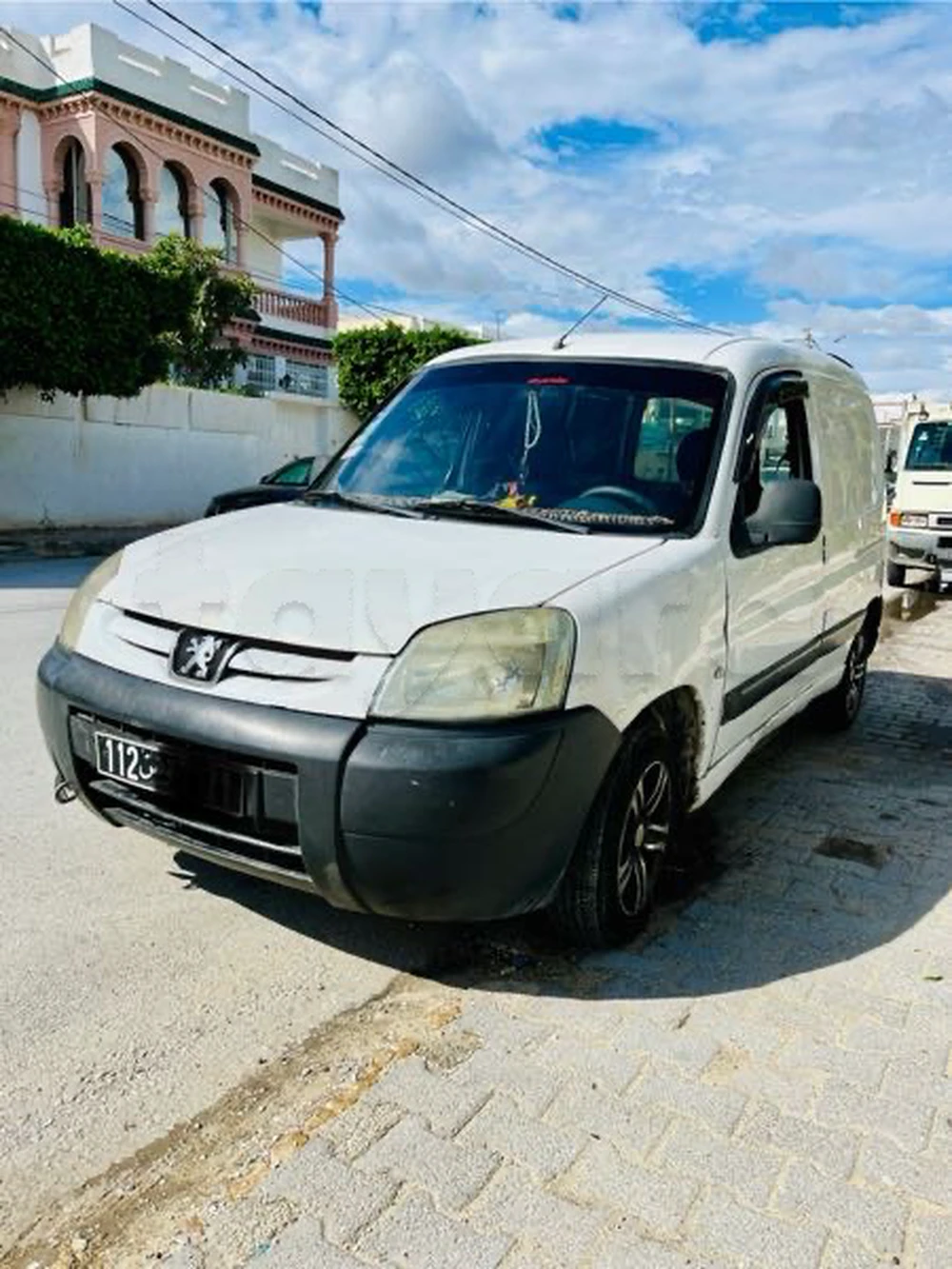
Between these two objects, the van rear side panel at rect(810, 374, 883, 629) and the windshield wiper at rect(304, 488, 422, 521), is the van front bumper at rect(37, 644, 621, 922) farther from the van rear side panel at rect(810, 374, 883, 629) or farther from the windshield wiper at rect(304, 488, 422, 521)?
the van rear side panel at rect(810, 374, 883, 629)

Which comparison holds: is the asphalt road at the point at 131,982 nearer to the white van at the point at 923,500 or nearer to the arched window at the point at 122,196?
the white van at the point at 923,500

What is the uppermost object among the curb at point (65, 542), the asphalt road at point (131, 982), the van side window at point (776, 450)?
the van side window at point (776, 450)

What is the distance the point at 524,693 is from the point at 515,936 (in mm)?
1029

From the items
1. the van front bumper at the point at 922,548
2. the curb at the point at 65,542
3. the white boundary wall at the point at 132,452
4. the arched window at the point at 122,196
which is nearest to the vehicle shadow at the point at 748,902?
the van front bumper at the point at 922,548

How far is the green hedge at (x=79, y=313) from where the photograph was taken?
45.9 feet

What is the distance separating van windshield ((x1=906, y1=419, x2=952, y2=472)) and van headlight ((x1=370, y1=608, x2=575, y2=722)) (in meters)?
11.3

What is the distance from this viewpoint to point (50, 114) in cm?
2311

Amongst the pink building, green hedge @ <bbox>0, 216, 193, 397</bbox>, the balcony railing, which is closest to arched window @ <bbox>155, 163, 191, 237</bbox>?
the pink building

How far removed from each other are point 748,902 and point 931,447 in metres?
10.7

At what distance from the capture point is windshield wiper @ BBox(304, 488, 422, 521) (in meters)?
3.56

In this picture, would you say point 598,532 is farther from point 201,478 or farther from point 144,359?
point 201,478

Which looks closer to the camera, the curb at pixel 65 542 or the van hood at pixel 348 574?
the van hood at pixel 348 574

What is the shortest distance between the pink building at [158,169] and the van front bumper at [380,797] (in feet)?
72.3

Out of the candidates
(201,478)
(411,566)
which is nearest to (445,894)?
(411,566)
